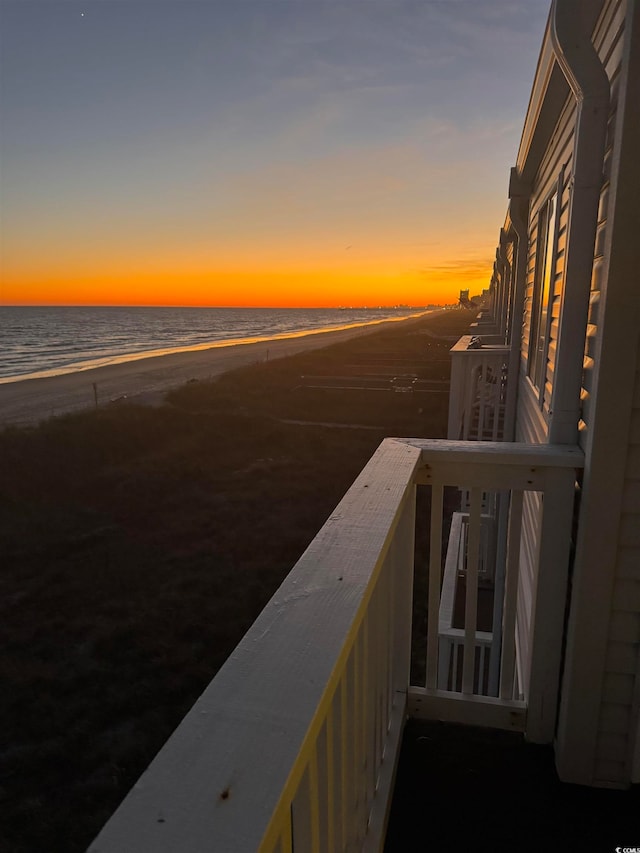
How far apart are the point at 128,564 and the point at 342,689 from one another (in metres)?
8.55

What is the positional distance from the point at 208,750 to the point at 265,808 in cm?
11

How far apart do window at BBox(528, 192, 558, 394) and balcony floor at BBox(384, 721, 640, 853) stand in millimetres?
2123

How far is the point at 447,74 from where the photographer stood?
6594 millimetres

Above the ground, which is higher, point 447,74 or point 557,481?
point 447,74

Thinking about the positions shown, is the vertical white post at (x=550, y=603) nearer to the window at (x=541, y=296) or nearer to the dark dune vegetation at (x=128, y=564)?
the window at (x=541, y=296)

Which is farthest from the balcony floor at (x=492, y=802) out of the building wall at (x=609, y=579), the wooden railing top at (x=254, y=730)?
the wooden railing top at (x=254, y=730)

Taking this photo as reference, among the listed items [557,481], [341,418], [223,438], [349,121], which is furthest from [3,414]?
[557,481]

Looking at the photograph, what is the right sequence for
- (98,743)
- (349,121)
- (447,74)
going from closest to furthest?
1. (98,743)
2. (447,74)
3. (349,121)

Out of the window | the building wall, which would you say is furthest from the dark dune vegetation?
the window

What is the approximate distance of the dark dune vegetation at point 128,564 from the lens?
500cm

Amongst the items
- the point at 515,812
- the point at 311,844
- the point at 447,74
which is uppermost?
the point at 447,74

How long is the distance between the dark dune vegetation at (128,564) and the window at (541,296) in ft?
14.9

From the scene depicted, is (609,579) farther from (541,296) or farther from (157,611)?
(157,611)

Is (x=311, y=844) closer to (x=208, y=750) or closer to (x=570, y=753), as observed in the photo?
(x=208, y=750)
